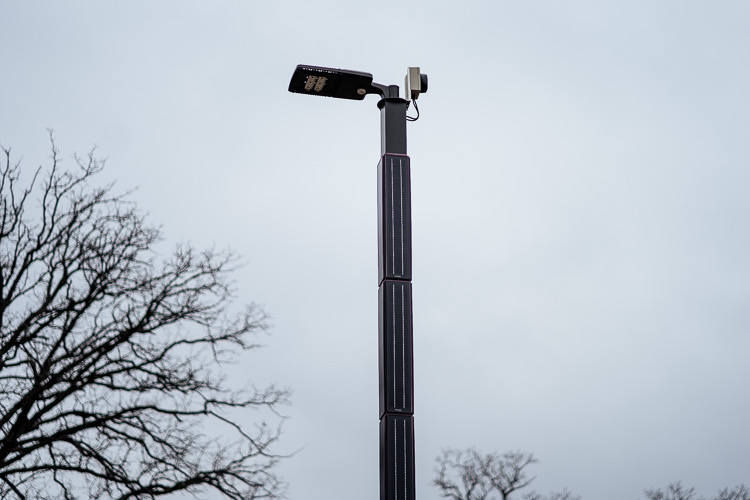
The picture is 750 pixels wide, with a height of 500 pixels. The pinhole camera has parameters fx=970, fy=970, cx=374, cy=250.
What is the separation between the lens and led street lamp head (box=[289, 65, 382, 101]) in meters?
8.74

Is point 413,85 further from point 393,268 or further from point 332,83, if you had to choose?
point 393,268

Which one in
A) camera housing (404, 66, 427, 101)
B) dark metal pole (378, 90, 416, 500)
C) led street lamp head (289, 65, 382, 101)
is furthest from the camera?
camera housing (404, 66, 427, 101)

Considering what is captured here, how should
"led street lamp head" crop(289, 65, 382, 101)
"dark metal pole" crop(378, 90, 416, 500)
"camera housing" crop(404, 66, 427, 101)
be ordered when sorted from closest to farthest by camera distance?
"dark metal pole" crop(378, 90, 416, 500) → "led street lamp head" crop(289, 65, 382, 101) → "camera housing" crop(404, 66, 427, 101)

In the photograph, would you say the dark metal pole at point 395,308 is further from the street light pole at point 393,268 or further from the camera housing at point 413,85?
the camera housing at point 413,85

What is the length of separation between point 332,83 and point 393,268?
185cm

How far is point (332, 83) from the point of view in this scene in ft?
29.0

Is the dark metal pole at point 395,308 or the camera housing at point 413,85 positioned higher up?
the camera housing at point 413,85

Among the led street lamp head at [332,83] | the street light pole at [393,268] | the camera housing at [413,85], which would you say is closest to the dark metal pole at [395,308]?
the street light pole at [393,268]

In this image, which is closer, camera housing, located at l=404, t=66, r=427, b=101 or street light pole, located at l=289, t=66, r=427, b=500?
street light pole, located at l=289, t=66, r=427, b=500

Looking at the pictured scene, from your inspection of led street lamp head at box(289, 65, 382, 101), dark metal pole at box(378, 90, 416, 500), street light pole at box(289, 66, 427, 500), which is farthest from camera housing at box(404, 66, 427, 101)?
led street lamp head at box(289, 65, 382, 101)

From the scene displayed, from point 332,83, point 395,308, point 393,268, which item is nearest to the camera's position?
point 395,308

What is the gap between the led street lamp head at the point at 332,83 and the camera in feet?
28.7

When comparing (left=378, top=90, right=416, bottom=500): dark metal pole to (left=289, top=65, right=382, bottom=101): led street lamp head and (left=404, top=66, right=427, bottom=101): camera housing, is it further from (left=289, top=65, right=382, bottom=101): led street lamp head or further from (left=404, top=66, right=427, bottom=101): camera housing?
(left=289, top=65, right=382, bottom=101): led street lamp head

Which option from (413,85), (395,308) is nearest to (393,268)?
(395,308)
